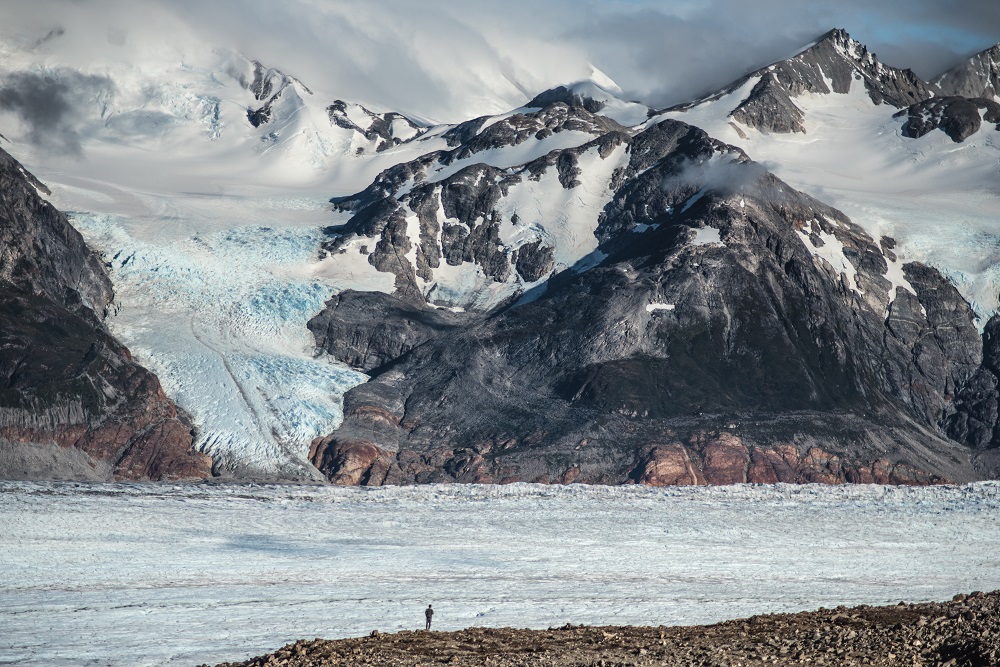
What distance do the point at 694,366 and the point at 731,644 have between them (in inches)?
3468

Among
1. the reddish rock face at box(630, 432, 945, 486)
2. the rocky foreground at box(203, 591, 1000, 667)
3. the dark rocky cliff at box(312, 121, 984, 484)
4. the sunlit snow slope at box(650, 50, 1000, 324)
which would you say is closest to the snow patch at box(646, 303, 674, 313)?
the dark rocky cliff at box(312, 121, 984, 484)

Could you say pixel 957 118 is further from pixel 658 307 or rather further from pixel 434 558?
pixel 434 558

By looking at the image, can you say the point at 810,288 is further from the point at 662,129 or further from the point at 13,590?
the point at 13,590

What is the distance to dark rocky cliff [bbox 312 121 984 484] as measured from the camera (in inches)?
4621

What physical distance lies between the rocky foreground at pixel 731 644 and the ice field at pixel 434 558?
7.18 m

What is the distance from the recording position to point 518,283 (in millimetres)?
154500

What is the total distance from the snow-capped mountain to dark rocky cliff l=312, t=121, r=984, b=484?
27cm

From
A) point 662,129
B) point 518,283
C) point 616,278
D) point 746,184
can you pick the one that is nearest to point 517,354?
point 616,278

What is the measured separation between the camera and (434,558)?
7481 cm

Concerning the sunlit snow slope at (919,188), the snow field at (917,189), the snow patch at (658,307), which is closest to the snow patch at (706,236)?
the snow patch at (658,307)

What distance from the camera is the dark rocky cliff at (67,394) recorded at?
359 feet

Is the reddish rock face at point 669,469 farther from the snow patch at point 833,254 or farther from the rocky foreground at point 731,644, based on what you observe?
the rocky foreground at point 731,644

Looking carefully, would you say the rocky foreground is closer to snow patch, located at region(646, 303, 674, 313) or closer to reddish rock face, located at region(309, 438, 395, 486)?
reddish rock face, located at region(309, 438, 395, 486)

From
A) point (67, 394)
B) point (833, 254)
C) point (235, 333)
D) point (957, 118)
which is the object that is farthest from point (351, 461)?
point (957, 118)
